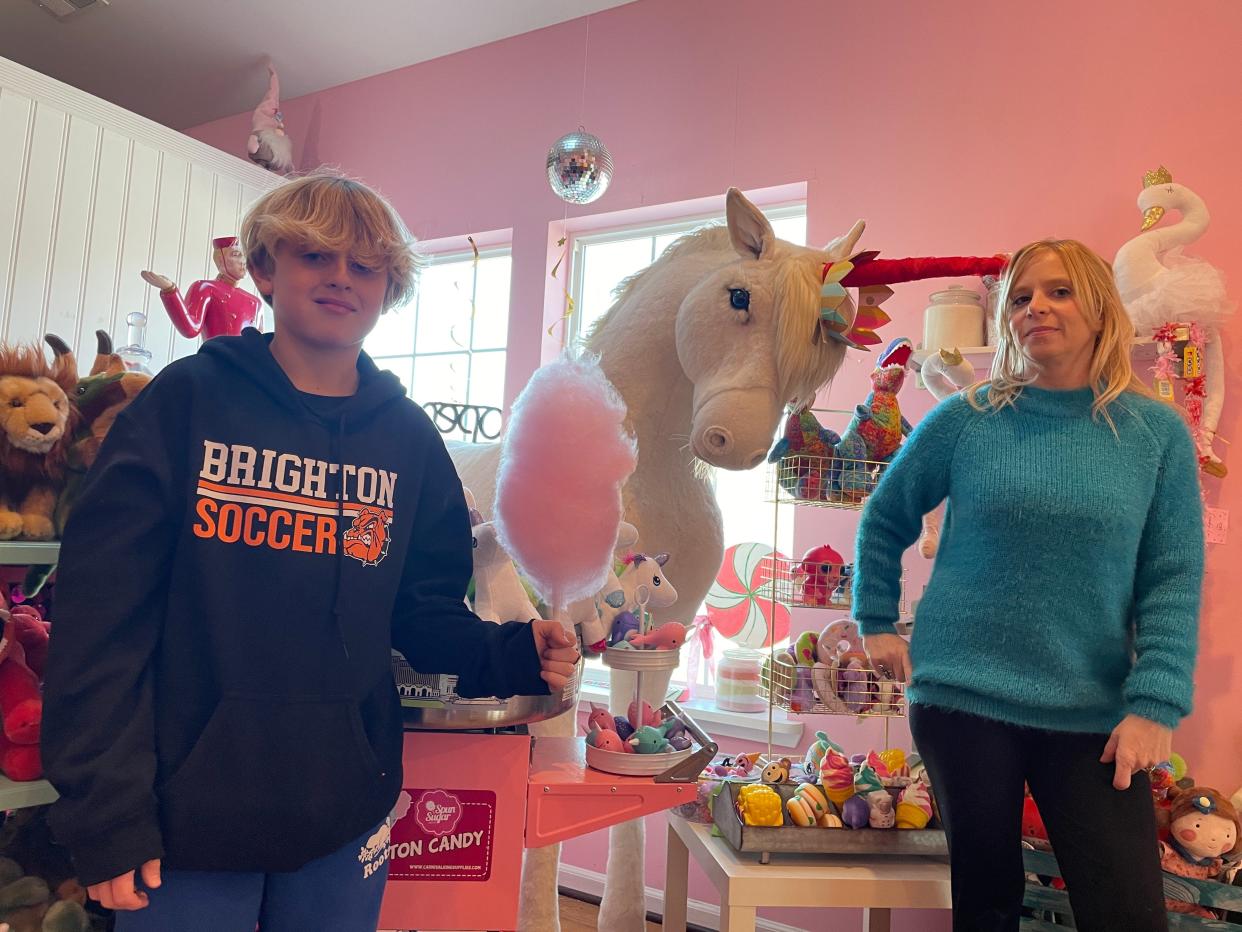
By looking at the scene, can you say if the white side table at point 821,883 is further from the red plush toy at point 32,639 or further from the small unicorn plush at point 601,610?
the red plush toy at point 32,639

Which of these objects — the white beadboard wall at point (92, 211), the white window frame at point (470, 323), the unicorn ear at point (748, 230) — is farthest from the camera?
the white window frame at point (470, 323)

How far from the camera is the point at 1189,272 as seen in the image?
5.65 feet

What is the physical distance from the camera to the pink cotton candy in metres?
1.04

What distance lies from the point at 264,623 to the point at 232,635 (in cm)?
3

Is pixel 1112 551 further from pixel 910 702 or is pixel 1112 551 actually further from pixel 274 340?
pixel 274 340

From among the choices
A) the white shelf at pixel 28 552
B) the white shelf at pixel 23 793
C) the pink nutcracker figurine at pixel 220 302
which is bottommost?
the white shelf at pixel 23 793

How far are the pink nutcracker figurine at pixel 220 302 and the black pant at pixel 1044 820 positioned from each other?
4.17 feet

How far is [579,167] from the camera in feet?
7.26

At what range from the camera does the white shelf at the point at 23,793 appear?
0.91 metres

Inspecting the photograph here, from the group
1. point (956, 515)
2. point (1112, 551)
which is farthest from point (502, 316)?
point (1112, 551)

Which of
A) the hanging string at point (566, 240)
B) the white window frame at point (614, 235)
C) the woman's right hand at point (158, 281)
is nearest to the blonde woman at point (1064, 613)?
the woman's right hand at point (158, 281)

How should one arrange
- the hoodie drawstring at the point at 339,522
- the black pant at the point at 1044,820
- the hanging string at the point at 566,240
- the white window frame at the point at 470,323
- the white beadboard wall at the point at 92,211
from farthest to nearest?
1. the white window frame at the point at 470,323
2. the hanging string at the point at 566,240
3. the white beadboard wall at the point at 92,211
4. the black pant at the point at 1044,820
5. the hoodie drawstring at the point at 339,522

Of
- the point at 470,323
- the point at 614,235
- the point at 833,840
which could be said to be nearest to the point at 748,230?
→ the point at 833,840

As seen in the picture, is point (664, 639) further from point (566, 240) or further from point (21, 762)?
point (566, 240)
